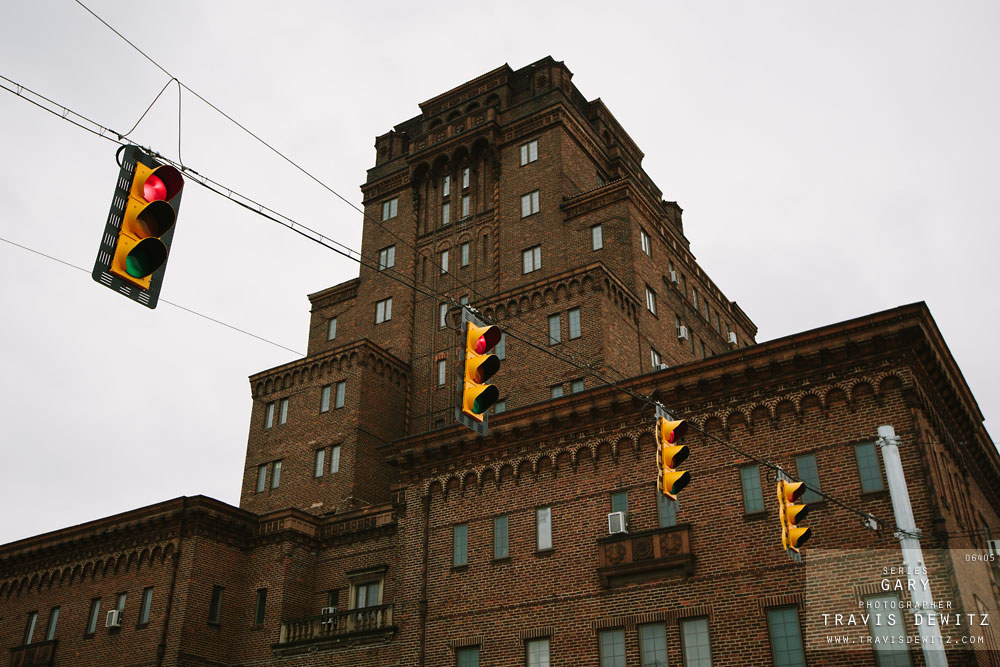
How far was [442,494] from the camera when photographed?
102ft

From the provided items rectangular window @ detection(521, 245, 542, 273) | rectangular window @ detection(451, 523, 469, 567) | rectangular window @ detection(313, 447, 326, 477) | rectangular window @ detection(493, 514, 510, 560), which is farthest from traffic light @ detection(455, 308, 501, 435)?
rectangular window @ detection(521, 245, 542, 273)

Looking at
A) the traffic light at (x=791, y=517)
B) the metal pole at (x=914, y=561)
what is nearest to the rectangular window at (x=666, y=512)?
the traffic light at (x=791, y=517)

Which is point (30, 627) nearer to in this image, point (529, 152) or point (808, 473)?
point (529, 152)

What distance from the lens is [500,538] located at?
29281mm

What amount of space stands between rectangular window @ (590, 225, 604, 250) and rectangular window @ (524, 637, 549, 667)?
70.8ft

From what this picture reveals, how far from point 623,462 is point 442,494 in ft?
22.4

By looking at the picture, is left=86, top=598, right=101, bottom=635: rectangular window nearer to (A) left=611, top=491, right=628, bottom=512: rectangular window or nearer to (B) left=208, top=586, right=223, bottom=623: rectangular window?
(B) left=208, top=586, right=223, bottom=623: rectangular window

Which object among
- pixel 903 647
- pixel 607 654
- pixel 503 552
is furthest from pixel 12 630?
pixel 903 647

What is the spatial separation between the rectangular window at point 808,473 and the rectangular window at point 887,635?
3057 millimetres

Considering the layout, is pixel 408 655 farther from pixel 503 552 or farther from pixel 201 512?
pixel 201 512

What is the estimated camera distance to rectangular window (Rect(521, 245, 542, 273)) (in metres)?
44.2

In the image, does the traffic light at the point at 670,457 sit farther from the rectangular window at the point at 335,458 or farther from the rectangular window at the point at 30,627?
the rectangular window at the point at 30,627

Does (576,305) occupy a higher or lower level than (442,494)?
higher

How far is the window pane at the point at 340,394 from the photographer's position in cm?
4288
